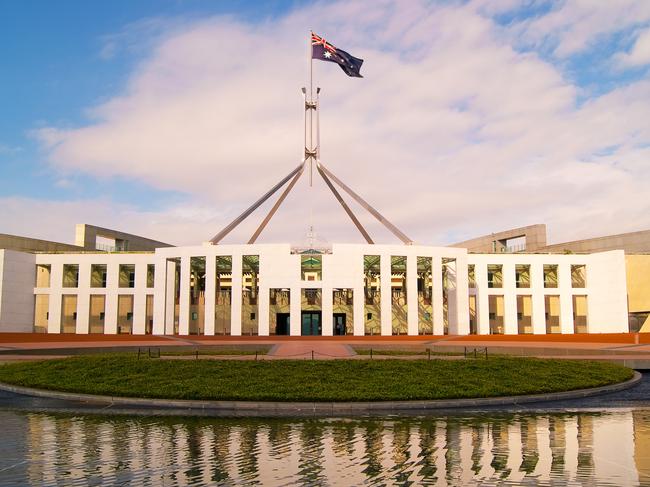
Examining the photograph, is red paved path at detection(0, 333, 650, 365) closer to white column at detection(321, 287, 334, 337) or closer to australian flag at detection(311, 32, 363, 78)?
white column at detection(321, 287, 334, 337)

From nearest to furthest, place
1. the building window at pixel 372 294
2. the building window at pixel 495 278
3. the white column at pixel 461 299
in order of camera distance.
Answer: the white column at pixel 461 299, the building window at pixel 372 294, the building window at pixel 495 278

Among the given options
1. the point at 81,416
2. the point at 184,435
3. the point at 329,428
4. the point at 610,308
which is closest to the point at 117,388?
the point at 81,416

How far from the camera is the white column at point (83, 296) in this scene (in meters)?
52.2

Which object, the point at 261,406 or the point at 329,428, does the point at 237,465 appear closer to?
the point at 329,428

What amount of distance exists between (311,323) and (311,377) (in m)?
36.9

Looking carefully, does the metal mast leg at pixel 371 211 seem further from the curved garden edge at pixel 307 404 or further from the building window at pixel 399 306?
the curved garden edge at pixel 307 404

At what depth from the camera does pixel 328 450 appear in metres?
10.8

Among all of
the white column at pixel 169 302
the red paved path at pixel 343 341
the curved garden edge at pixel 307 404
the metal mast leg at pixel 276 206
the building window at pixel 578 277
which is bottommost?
the curved garden edge at pixel 307 404

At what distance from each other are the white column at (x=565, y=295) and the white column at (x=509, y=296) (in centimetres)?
436

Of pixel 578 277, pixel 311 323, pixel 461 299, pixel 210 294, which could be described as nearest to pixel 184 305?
pixel 210 294

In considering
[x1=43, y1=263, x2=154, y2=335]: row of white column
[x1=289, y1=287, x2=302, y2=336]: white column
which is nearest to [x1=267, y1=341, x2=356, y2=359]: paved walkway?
[x1=289, y1=287, x2=302, y2=336]: white column

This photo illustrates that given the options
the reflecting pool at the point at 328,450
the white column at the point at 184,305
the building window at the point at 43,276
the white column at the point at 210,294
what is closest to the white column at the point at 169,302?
the white column at the point at 184,305

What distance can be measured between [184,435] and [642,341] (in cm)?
3850

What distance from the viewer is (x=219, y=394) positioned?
16.9 m
